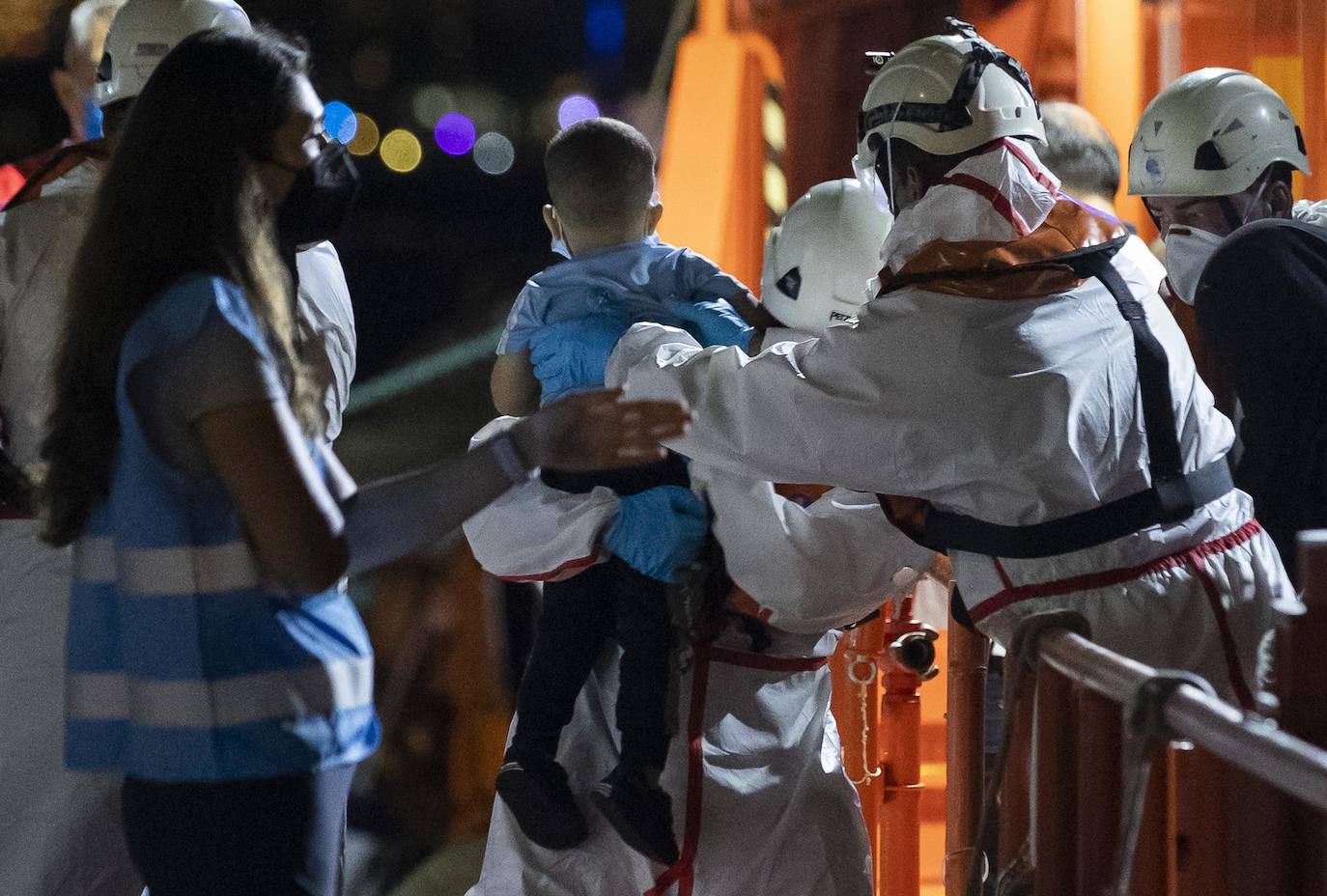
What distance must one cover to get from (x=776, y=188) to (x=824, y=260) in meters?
2.74

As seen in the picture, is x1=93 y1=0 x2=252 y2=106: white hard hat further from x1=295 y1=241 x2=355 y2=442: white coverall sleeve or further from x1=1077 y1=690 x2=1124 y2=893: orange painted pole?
x1=1077 y1=690 x2=1124 y2=893: orange painted pole

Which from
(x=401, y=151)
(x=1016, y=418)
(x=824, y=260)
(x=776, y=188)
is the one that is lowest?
(x=1016, y=418)

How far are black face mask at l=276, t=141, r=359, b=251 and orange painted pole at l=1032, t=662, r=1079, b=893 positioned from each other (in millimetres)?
1034

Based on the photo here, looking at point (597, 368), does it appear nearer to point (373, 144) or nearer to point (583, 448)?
point (583, 448)

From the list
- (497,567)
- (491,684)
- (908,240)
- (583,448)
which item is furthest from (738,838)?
(491,684)

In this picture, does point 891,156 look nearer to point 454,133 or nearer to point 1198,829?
point 1198,829

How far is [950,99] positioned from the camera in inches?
88.9

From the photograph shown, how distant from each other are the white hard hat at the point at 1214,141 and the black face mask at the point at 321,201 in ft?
5.99

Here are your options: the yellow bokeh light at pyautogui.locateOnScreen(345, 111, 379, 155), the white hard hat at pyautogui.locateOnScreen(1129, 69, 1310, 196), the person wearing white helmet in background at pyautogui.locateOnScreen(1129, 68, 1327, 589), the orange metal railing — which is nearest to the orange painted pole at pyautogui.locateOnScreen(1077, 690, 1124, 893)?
the orange metal railing

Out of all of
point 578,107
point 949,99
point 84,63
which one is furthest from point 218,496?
point 578,107

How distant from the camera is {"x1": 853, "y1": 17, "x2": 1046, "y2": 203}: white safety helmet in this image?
2.26 meters

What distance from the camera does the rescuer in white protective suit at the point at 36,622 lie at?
228cm

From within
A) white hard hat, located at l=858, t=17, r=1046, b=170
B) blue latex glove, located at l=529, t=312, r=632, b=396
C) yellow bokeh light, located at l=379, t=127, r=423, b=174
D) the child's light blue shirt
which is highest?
yellow bokeh light, located at l=379, t=127, r=423, b=174

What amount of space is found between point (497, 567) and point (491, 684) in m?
3.84
